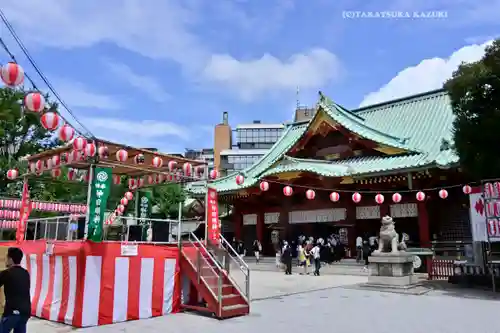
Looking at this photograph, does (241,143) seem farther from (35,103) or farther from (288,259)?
(35,103)

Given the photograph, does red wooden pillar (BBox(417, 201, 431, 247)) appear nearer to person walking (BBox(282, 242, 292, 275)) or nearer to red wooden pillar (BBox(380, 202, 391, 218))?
red wooden pillar (BBox(380, 202, 391, 218))

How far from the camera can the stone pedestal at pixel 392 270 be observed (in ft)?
46.9

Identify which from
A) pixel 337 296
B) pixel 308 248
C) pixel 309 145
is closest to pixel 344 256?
pixel 308 248

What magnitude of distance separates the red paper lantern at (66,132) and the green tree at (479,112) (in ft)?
39.1

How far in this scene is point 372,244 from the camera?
20906mm

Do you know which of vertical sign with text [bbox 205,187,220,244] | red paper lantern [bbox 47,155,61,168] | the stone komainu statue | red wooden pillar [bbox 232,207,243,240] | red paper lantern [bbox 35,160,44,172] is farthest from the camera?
red wooden pillar [bbox 232,207,243,240]

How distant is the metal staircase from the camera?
31.2 ft

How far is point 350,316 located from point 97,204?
637cm

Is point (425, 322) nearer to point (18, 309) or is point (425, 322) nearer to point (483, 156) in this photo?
point (483, 156)

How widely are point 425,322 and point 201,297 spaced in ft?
17.7

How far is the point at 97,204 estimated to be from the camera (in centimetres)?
870

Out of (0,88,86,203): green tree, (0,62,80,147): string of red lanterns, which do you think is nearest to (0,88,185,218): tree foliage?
(0,88,86,203): green tree

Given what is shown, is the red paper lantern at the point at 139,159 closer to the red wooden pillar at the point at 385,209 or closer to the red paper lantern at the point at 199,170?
the red paper lantern at the point at 199,170

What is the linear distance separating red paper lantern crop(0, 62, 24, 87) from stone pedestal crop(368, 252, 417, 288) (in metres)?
12.5
